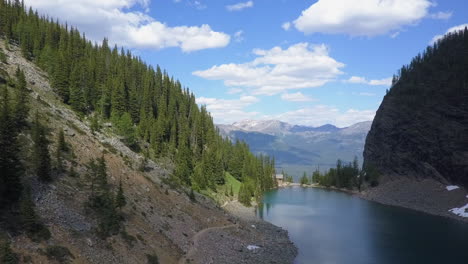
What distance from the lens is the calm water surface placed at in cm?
6469

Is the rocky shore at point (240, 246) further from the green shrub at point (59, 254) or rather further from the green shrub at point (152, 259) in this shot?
the green shrub at point (59, 254)

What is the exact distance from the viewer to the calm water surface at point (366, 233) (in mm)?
64688

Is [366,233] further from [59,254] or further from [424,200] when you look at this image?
[59,254]

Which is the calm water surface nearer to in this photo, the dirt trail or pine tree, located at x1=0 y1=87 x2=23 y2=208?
the dirt trail

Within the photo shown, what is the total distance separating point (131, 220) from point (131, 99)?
2842 inches

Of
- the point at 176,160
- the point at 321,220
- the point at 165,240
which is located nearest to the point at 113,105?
the point at 176,160

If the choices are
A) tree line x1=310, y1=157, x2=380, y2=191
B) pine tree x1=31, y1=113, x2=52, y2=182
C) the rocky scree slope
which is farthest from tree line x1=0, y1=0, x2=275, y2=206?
tree line x1=310, y1=157, x2=380, y2=191

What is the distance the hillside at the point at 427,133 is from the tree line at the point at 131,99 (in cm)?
6479

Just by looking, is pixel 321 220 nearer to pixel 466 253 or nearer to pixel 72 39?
pixel 466 253

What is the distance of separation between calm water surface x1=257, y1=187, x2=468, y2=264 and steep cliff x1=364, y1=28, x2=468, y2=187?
3335 cm

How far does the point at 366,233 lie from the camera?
8344cm

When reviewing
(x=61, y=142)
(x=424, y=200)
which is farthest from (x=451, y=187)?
(x=61, y=142)

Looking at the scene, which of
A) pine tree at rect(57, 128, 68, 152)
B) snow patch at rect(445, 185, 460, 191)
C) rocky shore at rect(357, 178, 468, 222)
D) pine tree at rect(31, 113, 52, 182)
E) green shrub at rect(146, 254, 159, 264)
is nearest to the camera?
pine tree at rect(31, 113, 52, 182)

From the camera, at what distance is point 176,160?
4080 inches
